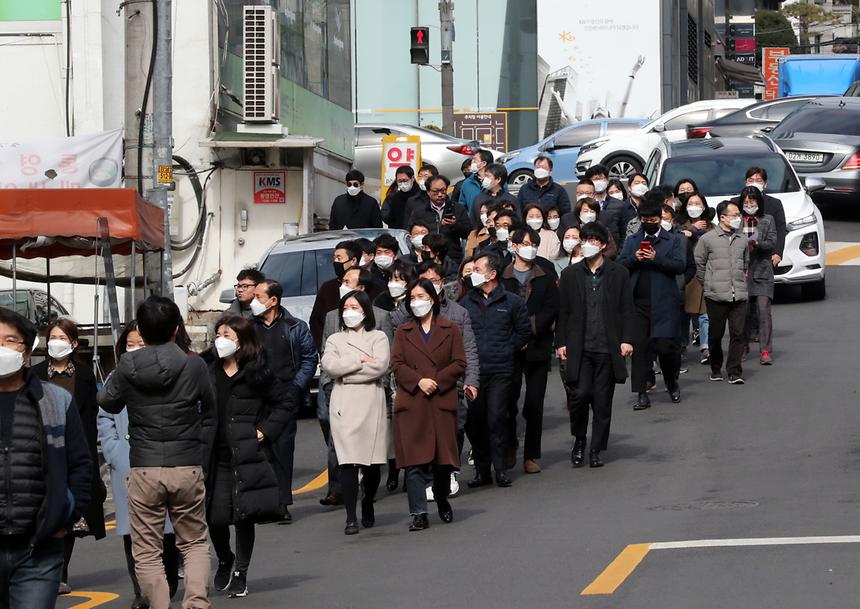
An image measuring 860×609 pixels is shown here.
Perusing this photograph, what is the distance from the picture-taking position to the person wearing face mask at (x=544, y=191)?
20281 millimetres

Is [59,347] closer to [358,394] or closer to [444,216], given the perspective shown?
[358,394]

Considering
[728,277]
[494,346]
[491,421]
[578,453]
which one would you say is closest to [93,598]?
[491,421]

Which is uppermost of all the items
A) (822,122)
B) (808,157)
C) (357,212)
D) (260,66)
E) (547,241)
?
(260,66)

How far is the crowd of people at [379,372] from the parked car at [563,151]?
48.5 ft

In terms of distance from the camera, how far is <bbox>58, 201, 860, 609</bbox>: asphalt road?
375 inches

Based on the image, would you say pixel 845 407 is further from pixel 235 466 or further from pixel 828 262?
pixel 828 262

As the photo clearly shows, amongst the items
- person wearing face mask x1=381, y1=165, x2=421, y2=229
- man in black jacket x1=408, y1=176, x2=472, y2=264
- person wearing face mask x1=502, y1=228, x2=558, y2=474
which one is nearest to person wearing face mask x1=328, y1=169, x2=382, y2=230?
person wearing face mask x1=381, y1=165, x2=421, y2=229

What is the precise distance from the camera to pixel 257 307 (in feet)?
41.7

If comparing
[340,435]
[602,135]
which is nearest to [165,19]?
[340,435]

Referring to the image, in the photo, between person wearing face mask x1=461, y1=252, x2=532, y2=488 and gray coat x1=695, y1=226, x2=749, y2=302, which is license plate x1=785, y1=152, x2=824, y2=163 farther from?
person wearing face mask x1=461, y1=252, x2=532, y2=488

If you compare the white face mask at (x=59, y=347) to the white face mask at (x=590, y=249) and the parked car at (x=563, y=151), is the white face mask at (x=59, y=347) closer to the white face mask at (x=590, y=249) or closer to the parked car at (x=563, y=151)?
the white face mask at (x=590, y=249)

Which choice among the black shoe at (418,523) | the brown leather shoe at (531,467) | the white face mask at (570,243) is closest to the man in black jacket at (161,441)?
the black shoe at (418,523)

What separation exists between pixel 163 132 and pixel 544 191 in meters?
5.26

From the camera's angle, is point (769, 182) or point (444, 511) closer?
point (444, 511)
